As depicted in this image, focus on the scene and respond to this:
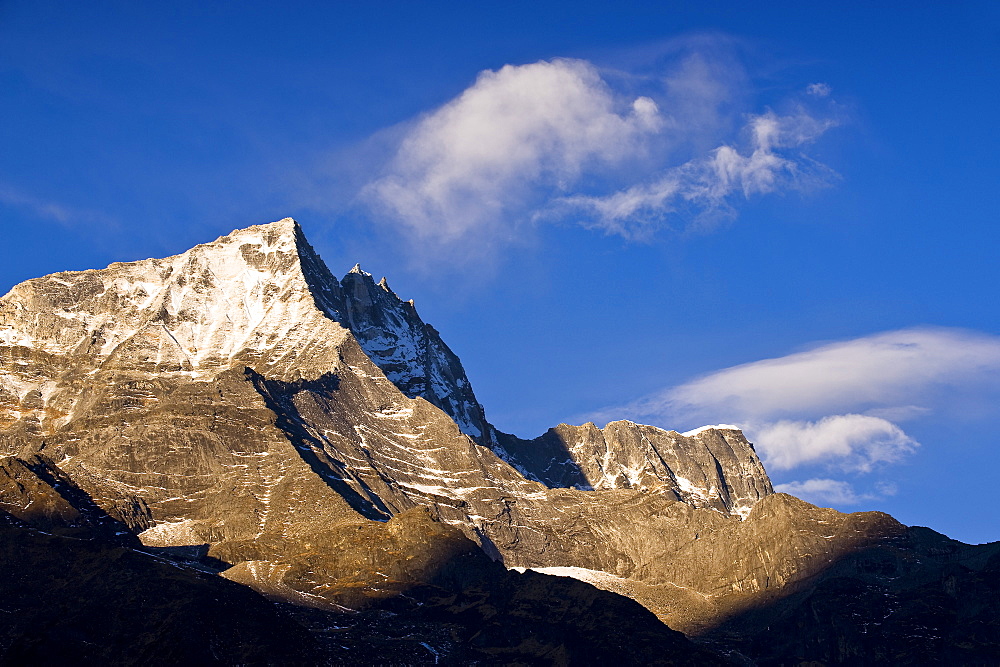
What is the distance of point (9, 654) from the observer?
199375 mm
